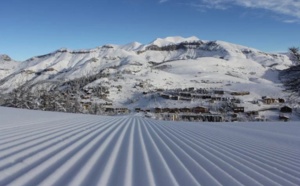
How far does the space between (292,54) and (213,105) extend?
8655 centimetres

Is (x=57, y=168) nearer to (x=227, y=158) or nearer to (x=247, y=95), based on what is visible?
(x=227, y=158)

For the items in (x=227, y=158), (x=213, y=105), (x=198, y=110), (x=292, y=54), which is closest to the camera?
(x=227, y=158)

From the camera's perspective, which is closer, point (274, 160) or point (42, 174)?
A: point (42, 174)

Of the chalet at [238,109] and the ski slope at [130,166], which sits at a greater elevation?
the chalet at [238,109]

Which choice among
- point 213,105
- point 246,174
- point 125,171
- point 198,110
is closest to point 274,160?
point 246,174

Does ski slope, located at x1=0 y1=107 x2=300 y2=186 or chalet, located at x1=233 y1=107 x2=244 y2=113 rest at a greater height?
chalet, located at x1=233 y1=107 x2=244 y2=113

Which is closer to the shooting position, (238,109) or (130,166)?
(130,166)

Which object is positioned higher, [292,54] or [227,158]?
[292,54]

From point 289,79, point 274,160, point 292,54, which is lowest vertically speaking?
point 274,160

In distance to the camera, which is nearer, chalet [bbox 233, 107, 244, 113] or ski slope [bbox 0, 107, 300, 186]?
ski slope [bbox 0, 107, 300, 186]

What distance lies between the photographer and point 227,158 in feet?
25.2

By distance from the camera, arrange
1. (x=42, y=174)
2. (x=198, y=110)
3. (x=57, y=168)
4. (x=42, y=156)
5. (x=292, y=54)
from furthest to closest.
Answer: (x=198, y=110), (x=292, y=54), (x=42, y=156), (x=57, y=168), (x=42, y=174)

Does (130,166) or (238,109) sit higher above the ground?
(238,109)

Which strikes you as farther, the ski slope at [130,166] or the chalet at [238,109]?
the chalet at [238,109]
